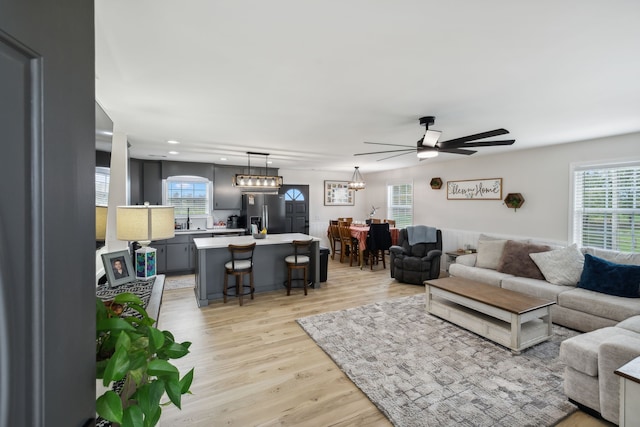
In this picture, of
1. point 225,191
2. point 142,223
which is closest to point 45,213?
point 142,223

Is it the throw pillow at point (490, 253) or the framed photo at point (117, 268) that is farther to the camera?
the throw pillow at point (490, 253)

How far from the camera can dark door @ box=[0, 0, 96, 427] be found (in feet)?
1.32

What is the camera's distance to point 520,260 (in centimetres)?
425

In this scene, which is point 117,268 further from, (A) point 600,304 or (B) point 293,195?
(B) point 293,195

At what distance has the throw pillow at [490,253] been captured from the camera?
15.1ft

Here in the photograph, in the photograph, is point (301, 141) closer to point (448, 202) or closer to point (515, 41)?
point (515, 41)

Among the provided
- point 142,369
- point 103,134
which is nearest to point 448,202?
point 103,134

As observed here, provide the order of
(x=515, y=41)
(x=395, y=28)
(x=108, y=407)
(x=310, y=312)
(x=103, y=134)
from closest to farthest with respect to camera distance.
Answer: (x=108, y=407) < (x=395, y=28) < (x=515, y=41) < (x=103, y=134) < (x=310, y=312)

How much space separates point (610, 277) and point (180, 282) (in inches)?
252

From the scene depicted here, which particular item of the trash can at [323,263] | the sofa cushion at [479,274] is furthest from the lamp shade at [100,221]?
the sofa cushion at [479,274]

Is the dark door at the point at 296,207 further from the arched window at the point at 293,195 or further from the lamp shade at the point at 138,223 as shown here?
the lamp shade at the point at 138,223

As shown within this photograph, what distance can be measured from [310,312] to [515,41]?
3.53m

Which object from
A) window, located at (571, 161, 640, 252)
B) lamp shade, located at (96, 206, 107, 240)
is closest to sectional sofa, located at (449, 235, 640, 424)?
window, located at (571, 161, 640, 252)

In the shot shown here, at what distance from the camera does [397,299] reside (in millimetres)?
4461
